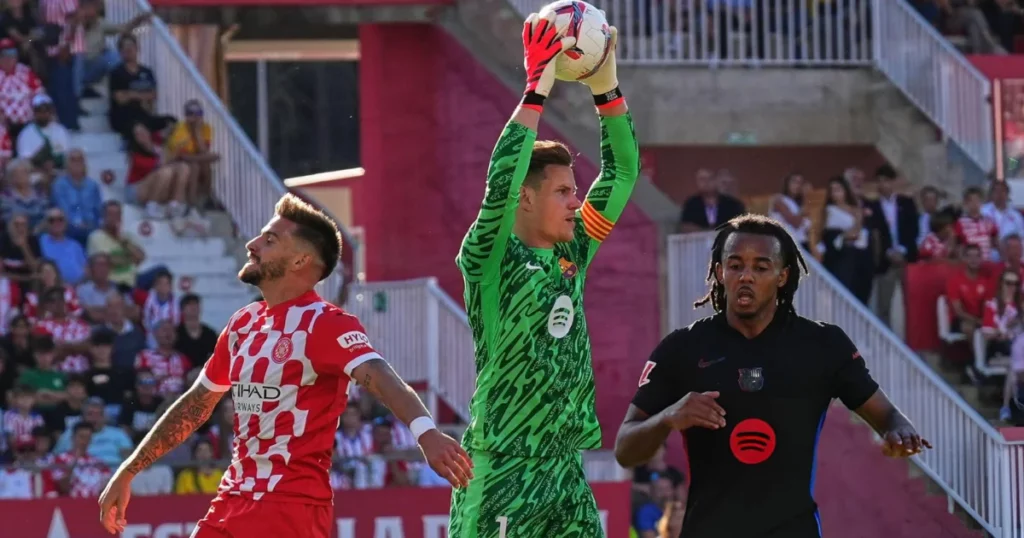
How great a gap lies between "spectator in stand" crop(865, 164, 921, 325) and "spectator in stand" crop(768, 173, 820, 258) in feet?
1.94

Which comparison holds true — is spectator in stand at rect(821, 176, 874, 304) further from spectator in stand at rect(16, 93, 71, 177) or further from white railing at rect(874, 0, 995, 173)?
spectator in stand at rect(16, 93, 71, 177)

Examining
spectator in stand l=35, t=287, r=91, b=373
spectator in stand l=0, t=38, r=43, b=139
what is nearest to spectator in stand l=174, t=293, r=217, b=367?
spectator in stand l=35, t=287, r=91, b=373

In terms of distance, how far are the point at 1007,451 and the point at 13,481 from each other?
7311 millimetres

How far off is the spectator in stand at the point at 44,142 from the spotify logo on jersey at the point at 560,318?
418 inches

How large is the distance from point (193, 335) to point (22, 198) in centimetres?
207

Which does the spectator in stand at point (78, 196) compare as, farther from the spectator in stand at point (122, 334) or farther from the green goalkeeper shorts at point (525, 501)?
the green goalkeeper shorts at point (525, 501)

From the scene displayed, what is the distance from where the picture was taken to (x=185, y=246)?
17.1 metres

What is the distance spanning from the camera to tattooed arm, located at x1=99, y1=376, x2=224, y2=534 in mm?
6719

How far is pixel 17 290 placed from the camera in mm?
15562

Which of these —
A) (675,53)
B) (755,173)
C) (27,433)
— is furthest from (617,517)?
(755,173)

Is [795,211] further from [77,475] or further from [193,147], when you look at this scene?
[77,475]

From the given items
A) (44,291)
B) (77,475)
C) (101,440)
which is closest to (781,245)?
(77,475)

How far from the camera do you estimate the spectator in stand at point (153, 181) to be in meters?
17.0

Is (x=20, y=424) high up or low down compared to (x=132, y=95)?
down
